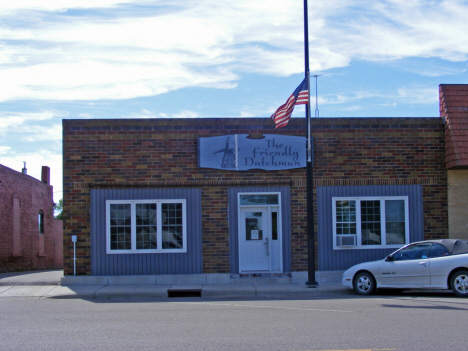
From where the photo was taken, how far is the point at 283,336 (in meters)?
7.78

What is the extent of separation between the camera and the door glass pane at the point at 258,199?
16.0 metres

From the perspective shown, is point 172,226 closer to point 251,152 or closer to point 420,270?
point 251,152

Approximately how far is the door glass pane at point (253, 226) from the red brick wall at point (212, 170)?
71 centimetres

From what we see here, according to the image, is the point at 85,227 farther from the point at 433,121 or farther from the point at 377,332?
the point at 433,121

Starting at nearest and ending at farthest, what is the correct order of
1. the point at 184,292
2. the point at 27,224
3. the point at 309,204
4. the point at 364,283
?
the point at 364,283, the point at 184,292, the point at 309,204, the point at 27,224

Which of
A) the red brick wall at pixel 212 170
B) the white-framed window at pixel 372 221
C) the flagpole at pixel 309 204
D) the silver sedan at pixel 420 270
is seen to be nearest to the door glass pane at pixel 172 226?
the red brick wall at pixel 212 170

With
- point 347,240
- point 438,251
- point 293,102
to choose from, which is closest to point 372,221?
point 347,240

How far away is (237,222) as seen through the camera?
15.8 meters

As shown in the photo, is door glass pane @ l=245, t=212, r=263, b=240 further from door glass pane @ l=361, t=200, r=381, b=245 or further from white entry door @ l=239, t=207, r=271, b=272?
door glass pane @ l=361, t=200, r=381, b=245

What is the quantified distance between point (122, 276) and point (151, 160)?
3489 millimetres

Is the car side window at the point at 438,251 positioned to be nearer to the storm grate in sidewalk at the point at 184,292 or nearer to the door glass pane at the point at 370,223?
the door glass pane at the point at 370,223

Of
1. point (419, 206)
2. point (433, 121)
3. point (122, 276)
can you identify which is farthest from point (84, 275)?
point (433, 121)

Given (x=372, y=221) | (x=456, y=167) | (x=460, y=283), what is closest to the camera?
(x=460, y=283)

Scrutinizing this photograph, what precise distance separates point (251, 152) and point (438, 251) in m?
5.97
